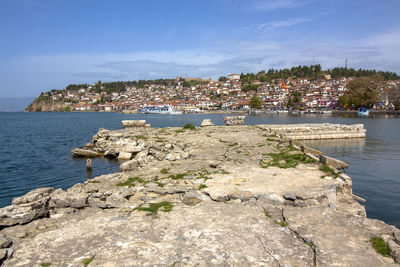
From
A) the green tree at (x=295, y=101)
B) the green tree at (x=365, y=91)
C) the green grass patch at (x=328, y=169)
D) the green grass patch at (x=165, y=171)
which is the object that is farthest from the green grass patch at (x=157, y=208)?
the green tree at (x=295, y=101)

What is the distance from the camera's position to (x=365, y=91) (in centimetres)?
9294

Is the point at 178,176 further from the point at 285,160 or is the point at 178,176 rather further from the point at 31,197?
the point at 285,160

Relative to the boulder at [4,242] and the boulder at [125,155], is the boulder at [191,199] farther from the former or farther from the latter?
the boulder at [125,155]

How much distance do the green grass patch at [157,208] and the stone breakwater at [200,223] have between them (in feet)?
0.08

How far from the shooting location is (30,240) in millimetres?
5207

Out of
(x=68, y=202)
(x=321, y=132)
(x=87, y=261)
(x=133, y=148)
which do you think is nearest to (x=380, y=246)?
(x=87, y=261)

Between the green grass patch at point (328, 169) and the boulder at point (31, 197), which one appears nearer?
the boulder at point (31, 197)

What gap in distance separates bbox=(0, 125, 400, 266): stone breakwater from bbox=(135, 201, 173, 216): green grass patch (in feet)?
0.08

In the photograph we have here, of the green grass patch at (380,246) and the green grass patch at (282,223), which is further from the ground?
the green grass patch at (380,246)

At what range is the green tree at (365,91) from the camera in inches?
3588

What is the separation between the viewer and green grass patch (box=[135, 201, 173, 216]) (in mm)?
6348

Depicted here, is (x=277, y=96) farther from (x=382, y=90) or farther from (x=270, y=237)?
(x=270, y=237)

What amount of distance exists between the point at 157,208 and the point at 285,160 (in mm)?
6942

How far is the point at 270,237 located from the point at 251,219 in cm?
81
